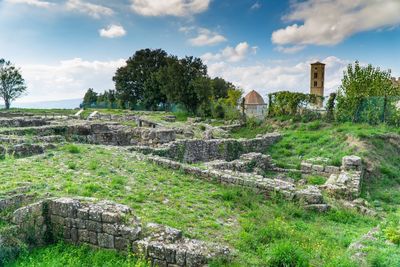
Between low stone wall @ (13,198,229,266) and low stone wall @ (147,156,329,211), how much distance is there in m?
4.75

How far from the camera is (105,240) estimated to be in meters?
6.77

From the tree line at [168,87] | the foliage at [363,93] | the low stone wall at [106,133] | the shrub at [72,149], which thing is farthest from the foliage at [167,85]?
the shrub at [72,149]

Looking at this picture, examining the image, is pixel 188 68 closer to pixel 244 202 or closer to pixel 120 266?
pixel 244 202

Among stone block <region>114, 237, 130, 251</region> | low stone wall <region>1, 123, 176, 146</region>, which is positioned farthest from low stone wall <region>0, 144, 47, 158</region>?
stone block <region>114, 237, 130, 251</region>

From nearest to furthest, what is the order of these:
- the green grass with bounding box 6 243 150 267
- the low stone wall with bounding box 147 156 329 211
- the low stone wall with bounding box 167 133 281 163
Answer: the green grass with bounding box 6 243 150 267 < the low stone wall with bounding box 147 156 329 211 < the low stone wall with bounding box 167 133 281 163

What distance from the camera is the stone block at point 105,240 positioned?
672 cm

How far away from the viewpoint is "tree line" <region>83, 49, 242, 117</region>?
43938 millimetres

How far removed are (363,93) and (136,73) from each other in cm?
4302

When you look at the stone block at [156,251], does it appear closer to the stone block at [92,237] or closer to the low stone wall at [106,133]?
the stone block at [92,237]

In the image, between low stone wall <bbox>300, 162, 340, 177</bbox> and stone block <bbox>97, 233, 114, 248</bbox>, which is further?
low stone wall <bbox>300, 162, 340, 177</bbox>

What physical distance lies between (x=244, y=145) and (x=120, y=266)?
14.7 m

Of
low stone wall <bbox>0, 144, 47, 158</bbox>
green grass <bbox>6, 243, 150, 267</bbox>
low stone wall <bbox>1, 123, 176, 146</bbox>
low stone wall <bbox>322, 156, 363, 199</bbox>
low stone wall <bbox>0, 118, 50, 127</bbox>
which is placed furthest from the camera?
low stone wall <bbox>0, 118, 50, 127</bbox>

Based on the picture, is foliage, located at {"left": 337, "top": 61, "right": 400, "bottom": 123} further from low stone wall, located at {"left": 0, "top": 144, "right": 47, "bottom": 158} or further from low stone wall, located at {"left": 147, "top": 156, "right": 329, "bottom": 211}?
low stone wall, located at {"left": 0, "top": 144, "right": 47, "bottom": 158}

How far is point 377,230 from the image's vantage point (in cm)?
823
